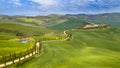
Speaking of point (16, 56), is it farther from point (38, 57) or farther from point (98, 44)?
point (98, 44)

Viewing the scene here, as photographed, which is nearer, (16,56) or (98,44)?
(16,56)

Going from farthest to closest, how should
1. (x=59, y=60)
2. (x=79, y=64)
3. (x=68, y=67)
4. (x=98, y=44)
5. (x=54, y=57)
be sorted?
(x=98, y=44)
(x=54, y=57)
(x=59, y=60)
(x=79, y=64)
(x=68, y=67)

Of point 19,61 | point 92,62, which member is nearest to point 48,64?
point 19,61

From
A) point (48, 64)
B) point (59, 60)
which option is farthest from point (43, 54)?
point (48, 64)

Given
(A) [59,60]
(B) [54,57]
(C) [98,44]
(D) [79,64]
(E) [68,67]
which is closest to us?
(E) [68,67]

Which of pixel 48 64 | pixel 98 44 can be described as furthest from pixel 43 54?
pixel 98 44

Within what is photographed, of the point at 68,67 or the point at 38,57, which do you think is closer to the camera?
the point at 68,67

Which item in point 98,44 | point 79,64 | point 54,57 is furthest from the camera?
point 98,44

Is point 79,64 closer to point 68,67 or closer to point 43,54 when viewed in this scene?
point 68,67

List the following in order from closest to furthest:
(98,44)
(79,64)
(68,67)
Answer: (68,67)
(79,64)
(98,44)
